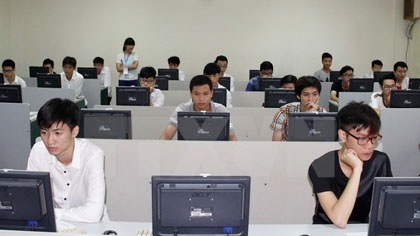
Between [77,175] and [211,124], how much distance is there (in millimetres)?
1010

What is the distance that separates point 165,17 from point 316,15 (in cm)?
293

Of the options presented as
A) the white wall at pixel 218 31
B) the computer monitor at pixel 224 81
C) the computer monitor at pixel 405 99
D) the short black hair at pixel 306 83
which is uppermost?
the white wall at pixel 218 31

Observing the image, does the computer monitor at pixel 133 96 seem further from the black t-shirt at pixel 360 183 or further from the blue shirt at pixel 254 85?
the black t-shirt at pixel 360 183

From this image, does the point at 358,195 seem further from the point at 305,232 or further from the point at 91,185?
the point at 91,185

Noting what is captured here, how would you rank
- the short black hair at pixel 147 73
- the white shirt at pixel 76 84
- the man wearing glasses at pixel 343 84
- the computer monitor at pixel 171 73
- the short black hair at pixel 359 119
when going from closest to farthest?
the short black hair at pixel 359 119 < the short black hair at pixel 147 73 < the man wearing glasses at pixel 343 84 < the white shirt at pixel 76 84 < the computer monitor at pixel 171 73

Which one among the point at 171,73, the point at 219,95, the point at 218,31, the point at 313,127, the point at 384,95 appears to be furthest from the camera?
A: the point at 218,31

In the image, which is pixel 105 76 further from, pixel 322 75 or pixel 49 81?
pixel 322 75

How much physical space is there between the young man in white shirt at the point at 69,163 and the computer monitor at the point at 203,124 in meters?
0.83

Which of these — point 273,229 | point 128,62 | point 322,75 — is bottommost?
point 273,229

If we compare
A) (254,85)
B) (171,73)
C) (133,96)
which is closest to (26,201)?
(133,96)

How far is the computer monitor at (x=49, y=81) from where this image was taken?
6.50 meters

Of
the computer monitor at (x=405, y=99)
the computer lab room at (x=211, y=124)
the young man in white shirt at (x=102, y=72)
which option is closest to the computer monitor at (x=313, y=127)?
the computer lab room at (x=211, y=124)

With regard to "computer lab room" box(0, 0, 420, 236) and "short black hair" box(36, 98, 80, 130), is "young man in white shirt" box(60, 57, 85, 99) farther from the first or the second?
"short black hair" box(36, 98, 80, 130)

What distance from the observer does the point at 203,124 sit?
3135 mm
